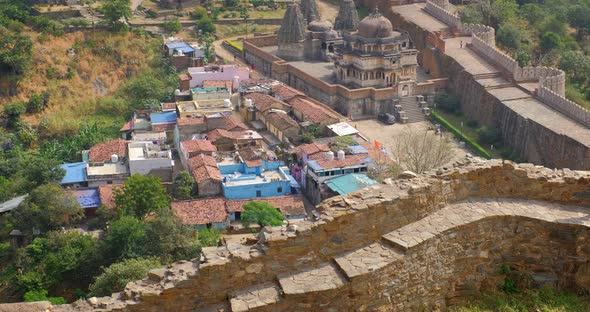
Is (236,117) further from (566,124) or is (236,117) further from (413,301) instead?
(413,301)

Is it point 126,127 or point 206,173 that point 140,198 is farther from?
point 126,127

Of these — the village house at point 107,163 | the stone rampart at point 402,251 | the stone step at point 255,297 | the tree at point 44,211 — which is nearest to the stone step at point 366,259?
the stone rampart at point 402,251

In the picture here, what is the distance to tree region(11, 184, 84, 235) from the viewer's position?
2023 cm

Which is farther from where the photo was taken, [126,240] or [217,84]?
[217,84]

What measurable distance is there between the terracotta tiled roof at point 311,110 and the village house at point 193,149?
4.33 m

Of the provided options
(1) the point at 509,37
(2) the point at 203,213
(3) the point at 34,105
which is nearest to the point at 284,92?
(3) the point at 34,105

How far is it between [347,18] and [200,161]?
15.5m

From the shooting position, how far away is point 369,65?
101 feet

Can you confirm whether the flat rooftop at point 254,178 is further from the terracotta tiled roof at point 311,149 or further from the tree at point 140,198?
the tree at point 140,198

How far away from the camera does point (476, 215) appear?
7.58 meters

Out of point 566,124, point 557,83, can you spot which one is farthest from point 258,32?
point 566,124

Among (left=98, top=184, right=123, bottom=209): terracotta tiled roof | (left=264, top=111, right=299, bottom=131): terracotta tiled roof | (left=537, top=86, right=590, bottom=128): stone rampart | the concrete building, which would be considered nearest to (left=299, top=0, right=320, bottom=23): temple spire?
(left=264, top=111, right=299, bottom=131): terracotta tiled roof

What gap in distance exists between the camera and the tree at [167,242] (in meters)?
17.7

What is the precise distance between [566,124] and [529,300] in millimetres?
Result: 18578
